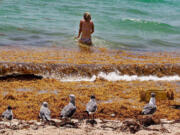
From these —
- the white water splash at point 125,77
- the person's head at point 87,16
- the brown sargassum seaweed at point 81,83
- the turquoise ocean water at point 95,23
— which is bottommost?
the white water splash at point 125,77

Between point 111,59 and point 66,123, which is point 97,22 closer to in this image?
point 111,59

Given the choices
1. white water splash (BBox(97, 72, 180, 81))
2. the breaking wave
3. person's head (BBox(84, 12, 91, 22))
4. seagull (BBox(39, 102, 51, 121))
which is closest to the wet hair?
person's head (BBox(84, 12, 91, 22))

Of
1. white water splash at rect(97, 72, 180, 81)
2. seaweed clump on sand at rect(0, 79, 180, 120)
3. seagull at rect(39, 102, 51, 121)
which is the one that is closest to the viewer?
seagull at rect(39, 102, 51, 121)

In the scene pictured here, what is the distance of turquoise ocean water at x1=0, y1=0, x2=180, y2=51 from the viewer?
17234 millimetres

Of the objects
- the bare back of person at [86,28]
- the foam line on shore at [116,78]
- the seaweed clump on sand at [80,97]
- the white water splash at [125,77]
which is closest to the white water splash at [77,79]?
the foam line on shore at [116,78]

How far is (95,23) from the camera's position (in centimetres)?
2353

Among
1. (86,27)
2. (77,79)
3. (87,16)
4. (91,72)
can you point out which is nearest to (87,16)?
(87,16)

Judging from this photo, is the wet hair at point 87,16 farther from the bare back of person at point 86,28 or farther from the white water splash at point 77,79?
the white water splash at point 77,79

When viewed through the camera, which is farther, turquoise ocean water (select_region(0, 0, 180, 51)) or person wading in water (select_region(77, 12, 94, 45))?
turquoise ocean water (select_region(0, 0, 180, 51))

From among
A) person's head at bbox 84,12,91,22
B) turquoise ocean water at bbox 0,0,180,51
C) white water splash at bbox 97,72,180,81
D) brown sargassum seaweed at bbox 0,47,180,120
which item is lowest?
white water splash at bbox 97,72,180,81

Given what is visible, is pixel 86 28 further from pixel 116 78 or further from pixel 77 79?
pixel 77 79

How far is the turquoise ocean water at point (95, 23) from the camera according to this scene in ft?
56.5

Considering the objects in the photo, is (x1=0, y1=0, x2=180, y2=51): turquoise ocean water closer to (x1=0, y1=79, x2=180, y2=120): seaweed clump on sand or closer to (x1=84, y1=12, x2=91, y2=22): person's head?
(x1=84, y1=12, x2=91, y2=22): person's head

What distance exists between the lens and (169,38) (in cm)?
2119
